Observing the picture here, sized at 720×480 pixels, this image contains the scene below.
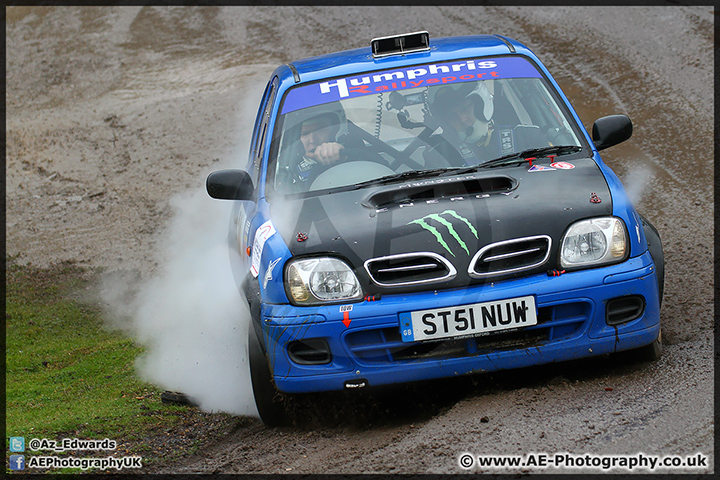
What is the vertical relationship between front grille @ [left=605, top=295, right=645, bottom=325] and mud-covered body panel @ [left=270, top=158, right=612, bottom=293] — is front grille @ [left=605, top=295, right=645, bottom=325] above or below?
below

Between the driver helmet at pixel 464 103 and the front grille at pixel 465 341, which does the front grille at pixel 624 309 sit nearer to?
the front grille at pixel 465 341

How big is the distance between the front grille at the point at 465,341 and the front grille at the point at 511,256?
0.80 ft

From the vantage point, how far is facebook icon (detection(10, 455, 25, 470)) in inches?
149

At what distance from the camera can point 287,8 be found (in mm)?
15328

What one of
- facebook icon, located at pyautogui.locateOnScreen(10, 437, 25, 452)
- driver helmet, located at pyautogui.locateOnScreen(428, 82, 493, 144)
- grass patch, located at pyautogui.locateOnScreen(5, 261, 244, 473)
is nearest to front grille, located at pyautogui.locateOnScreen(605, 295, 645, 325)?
driver helmet, located at pyautogui.locateOnScreen(428, 82, 493, 144)

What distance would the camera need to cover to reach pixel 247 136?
10828 mm

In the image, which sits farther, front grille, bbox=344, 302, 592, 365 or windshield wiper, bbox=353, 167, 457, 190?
windshield wiper, bbox=353, 167, 457, 190

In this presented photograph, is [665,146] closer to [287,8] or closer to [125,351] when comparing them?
[125,351]

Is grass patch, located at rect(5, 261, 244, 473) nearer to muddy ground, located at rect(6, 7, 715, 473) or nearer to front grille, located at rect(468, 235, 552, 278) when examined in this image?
muddy ground, located at rect(6, 7, 715, 473)

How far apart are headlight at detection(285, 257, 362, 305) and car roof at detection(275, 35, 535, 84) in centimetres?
179

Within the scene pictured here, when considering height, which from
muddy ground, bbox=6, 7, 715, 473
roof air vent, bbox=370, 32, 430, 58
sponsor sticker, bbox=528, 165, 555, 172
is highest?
roof air vent, bbox=370, 32, 430, 58

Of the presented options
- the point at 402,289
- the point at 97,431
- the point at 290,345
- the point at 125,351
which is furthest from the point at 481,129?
the point at 125,351

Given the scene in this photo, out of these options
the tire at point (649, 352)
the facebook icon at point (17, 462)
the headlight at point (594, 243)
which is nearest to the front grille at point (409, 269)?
the headlight at point (594, 243)

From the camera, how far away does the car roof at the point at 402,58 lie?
16.9 ft
